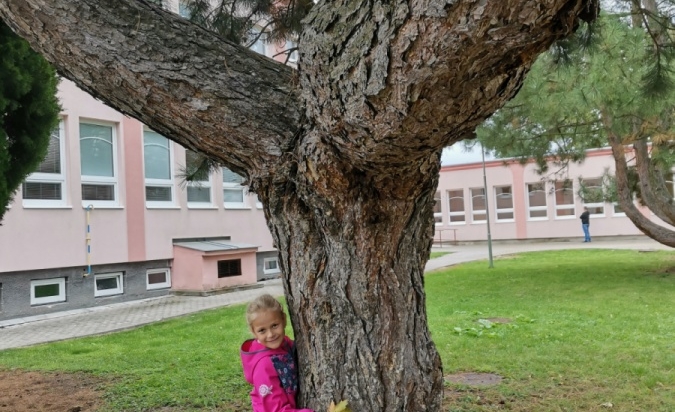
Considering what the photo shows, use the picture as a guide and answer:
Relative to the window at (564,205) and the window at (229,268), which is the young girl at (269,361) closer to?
the window at (229,268)

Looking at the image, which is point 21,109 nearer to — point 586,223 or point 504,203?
point 586,223

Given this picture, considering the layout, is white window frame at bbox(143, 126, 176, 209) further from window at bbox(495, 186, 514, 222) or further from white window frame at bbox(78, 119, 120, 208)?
window at bbox(495, 186, 514, 222)

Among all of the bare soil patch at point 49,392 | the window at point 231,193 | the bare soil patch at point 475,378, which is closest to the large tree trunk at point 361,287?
the bare soil patch at point 475,378

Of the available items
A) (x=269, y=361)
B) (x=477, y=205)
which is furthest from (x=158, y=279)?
(x=477, y=205)

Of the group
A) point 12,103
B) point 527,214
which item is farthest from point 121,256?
point 527,214

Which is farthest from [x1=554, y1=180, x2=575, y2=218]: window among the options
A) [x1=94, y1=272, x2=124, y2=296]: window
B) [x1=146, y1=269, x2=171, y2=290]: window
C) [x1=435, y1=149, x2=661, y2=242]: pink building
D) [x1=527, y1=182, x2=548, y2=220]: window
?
[x1=94, y1=272, x2=124, y2=296]: window

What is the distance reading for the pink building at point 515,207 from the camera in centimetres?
2852

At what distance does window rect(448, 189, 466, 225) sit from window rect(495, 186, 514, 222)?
205 cm

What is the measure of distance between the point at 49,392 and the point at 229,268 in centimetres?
890

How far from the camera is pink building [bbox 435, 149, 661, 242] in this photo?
28.5 meters

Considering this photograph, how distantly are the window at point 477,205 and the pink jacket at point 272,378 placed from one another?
3057 centimetres

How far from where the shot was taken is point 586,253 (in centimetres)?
2016

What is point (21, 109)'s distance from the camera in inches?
220

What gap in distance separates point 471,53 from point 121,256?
11.9m
